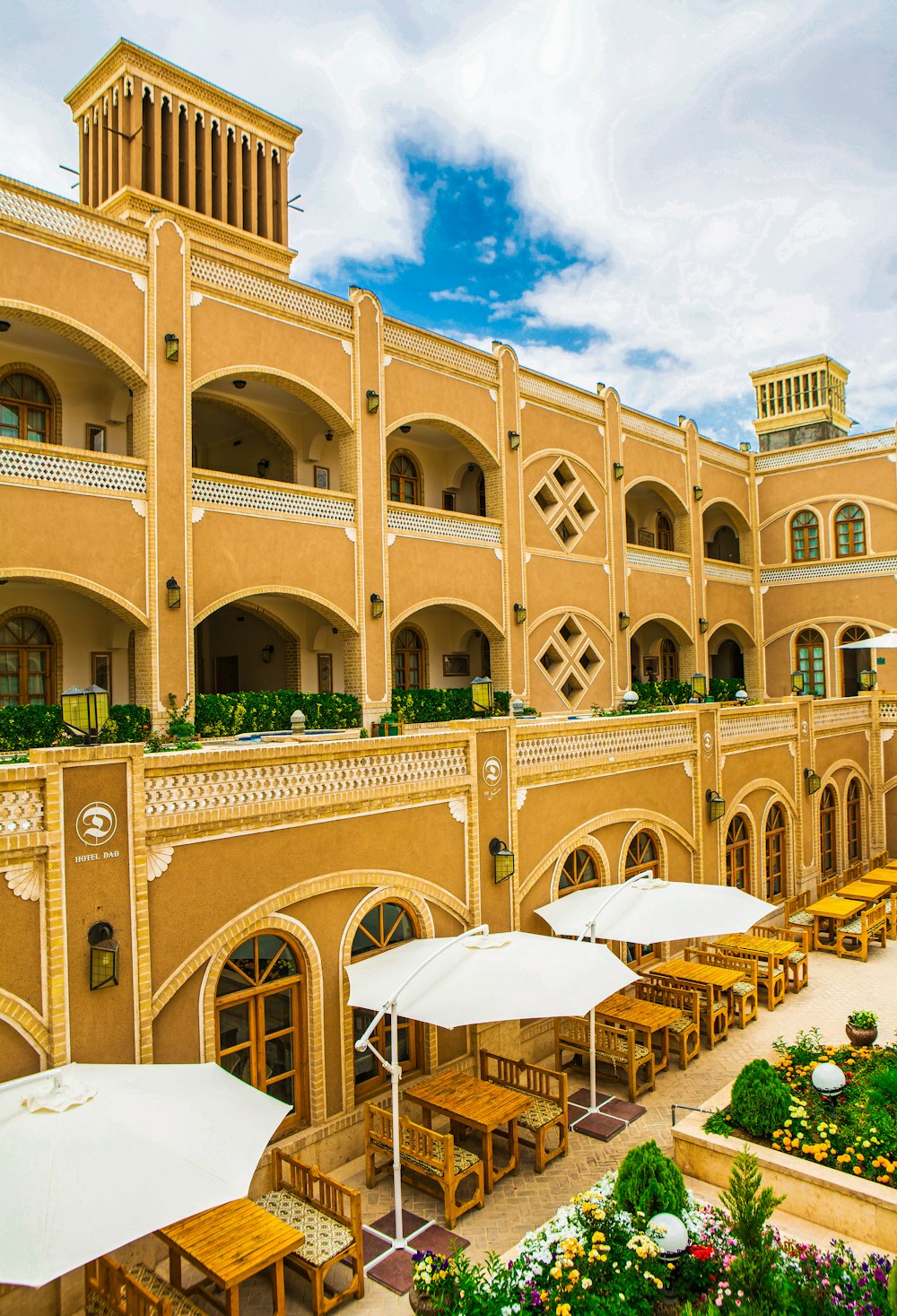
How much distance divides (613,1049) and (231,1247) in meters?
5.35

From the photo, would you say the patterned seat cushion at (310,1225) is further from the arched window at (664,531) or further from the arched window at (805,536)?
the arched window at (805,536)

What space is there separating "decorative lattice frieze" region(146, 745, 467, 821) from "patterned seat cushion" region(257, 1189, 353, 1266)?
329cm

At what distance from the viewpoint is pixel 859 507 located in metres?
25.8

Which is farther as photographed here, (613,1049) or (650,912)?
(650,912)

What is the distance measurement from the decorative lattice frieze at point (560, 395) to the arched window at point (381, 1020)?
1399 cm

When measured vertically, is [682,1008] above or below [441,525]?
below

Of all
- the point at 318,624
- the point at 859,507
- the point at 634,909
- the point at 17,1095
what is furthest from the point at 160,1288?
the point at 859,507

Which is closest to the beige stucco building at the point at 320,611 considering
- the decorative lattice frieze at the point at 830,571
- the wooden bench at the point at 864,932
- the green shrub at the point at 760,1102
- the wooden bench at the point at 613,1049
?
the decorative lattice frieze at the point at 830,571

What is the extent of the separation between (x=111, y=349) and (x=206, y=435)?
6638mm

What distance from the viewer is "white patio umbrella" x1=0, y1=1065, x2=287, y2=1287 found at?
16.3 ft

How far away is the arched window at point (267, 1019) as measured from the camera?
8.35m

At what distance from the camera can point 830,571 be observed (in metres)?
26.4

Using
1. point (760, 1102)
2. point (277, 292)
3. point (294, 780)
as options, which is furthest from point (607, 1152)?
point (277, 292)

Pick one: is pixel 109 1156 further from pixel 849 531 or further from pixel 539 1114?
pixel 849 531
